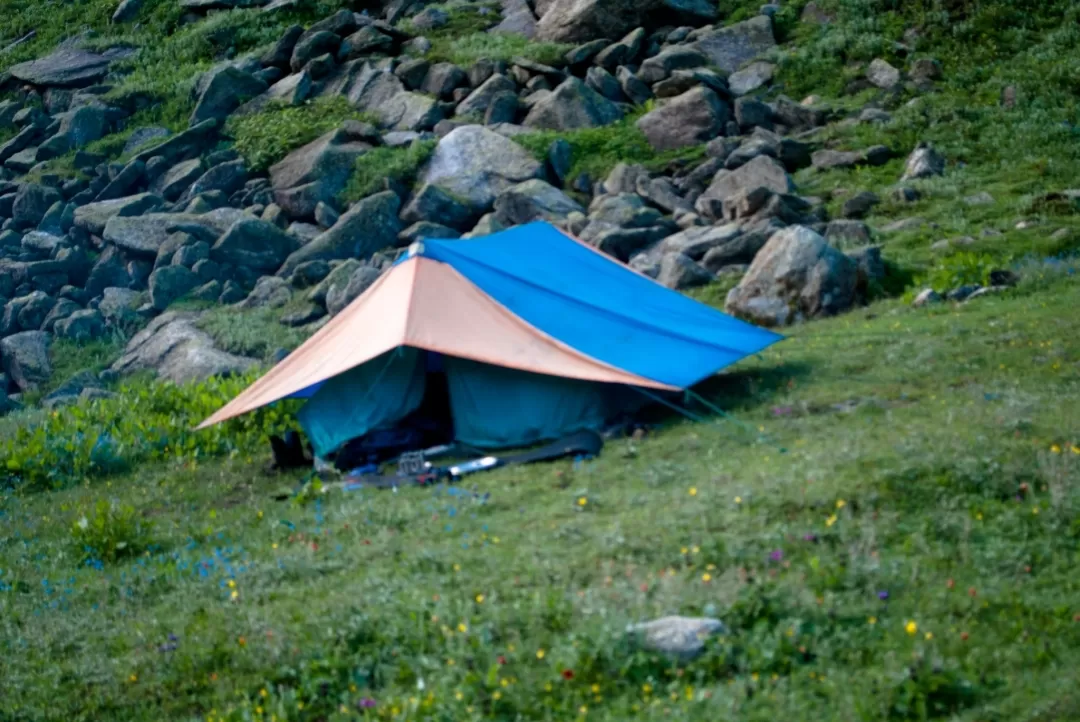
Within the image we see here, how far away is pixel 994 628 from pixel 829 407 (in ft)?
14.2

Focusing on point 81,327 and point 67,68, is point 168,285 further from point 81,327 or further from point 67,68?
point 67,68

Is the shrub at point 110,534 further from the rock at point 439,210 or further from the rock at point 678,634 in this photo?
the rock at point 439,210

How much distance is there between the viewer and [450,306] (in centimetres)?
1111

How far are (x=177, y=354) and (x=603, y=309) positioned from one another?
908 cm

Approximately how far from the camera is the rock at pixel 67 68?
30.0 metres

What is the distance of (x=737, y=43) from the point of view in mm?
26156

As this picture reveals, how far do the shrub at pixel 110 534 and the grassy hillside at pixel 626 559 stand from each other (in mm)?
19

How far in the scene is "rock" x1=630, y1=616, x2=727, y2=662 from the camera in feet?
19.2

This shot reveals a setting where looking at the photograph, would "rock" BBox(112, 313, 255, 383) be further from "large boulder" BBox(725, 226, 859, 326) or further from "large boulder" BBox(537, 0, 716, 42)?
"large boulder" BBox(537, 0, 716, 42)

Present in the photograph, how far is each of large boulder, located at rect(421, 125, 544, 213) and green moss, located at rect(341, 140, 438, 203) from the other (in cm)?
19

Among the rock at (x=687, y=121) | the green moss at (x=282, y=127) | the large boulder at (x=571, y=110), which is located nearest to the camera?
the rock at (x=687, y=121)

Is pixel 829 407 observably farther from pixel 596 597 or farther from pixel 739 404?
pixel 596 597

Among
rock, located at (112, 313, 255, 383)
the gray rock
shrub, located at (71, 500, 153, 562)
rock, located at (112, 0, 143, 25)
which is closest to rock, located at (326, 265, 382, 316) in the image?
rock, located at (112, 313, 255, 383)

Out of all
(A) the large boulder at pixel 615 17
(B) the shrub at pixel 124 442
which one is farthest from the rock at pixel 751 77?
(B) the shrub at pixel 124 442
